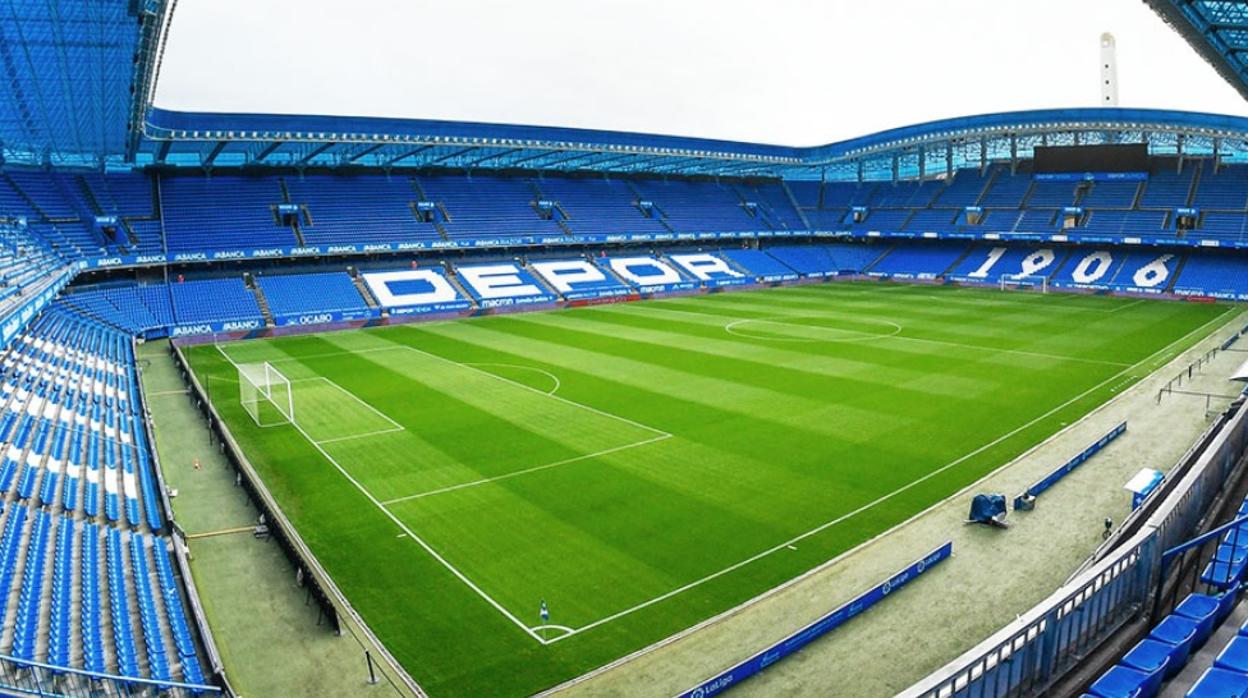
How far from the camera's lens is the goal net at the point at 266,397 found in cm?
2680

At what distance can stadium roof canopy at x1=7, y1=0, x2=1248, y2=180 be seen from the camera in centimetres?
2367

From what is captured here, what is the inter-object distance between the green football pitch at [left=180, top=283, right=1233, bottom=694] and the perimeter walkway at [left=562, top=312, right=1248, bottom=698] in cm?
55

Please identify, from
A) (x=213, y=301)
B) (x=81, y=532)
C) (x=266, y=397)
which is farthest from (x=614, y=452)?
(x=213, y=301)

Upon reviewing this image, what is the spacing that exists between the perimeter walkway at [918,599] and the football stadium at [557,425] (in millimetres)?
83

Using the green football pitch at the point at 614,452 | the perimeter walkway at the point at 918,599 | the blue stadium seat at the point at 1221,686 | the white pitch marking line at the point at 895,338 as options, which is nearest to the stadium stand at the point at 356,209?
the green football pitch at the point at 614,452

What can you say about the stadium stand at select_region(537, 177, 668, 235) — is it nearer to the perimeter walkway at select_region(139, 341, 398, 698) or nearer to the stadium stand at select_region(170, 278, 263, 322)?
the stadium stand at select_region(170, 278, 263, 322)

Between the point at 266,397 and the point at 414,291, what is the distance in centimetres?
2354

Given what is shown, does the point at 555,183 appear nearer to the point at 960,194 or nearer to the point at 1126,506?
the point at 960,194

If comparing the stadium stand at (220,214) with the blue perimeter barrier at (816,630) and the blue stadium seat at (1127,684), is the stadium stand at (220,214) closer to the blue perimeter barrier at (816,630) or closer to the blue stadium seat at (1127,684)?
the blue perimeter barrier at (816,630)

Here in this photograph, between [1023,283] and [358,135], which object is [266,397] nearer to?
[358,135]

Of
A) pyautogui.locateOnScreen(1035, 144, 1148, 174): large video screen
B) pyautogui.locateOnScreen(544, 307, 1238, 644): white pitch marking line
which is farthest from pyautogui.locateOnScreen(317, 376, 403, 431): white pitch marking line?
pyautogui.locateOnScreen(1035, 144, 1148, 174): large video screen

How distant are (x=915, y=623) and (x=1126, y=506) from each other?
297 inches

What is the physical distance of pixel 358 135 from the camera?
156 ft

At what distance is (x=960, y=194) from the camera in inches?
2758
